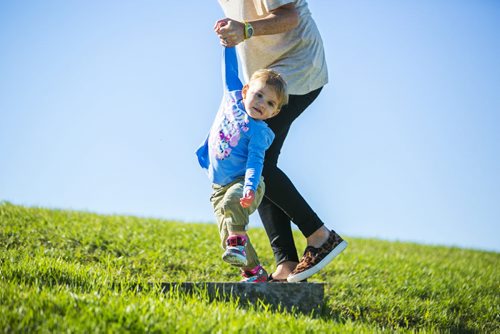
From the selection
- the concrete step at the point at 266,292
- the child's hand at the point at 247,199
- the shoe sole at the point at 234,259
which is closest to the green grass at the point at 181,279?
the concrete step at the point at 266,292

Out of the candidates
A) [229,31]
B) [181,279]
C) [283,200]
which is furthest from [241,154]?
[181,279]

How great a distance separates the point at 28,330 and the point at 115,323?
0.40 metres

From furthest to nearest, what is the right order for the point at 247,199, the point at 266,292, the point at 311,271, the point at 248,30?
the point at 311,271 → the point at 266,292 → the point at 248,30 → the point at 247,199

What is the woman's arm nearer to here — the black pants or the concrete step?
the black pants

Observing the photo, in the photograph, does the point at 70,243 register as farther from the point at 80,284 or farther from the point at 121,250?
the point at 80,284

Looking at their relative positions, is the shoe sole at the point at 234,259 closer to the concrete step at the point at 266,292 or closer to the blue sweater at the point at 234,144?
the concrete step at the point at 266,292

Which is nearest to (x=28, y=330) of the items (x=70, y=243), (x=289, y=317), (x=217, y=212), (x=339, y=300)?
(x=289, y=317)

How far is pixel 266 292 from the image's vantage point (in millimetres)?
4391

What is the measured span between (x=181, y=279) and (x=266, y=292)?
1.78 meters

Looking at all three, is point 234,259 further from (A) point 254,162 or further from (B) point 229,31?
(B) point 229,31

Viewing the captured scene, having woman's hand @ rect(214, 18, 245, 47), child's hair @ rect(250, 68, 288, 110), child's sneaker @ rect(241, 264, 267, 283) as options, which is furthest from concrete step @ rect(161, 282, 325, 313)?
woman's hand @ rect(214, 18, 245, 47)

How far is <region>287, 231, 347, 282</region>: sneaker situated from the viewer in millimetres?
4660

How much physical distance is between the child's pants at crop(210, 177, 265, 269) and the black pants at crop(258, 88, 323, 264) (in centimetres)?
19

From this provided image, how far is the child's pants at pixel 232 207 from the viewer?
14.3 ft
